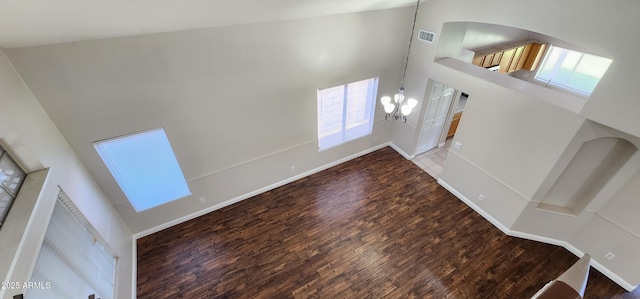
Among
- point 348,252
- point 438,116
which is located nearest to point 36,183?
point 348,252

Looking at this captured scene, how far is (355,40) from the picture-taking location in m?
4.84

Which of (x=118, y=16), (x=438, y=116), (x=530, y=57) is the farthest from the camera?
(x=530, y=57)

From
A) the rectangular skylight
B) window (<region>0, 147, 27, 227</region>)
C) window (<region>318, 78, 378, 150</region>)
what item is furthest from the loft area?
window (<region>0, 147, 27, 227</region>)

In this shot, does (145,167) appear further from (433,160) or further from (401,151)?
(433,160)

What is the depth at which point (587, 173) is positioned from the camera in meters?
4.04

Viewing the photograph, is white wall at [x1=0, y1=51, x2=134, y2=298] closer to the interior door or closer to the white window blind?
the white window blind

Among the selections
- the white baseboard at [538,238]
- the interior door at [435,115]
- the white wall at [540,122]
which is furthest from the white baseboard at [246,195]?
the white wall at [540,122]

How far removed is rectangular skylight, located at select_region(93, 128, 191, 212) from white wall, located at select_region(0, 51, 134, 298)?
0.35m

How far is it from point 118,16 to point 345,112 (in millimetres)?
4211

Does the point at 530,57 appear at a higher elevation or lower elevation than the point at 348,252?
higher

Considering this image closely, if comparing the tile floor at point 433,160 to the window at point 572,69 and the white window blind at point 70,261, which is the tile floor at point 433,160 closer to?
the window at point 572,69

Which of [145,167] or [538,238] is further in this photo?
[538,238]

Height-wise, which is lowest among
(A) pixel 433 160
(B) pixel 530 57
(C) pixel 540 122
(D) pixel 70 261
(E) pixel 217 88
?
(D) pixel 70 261

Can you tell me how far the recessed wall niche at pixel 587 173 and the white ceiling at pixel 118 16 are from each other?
162 inches
